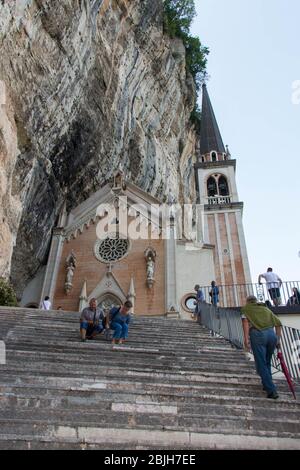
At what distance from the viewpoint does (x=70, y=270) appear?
17.0 m

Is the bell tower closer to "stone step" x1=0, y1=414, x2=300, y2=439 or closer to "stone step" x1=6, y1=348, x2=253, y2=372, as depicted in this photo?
"stone step" x1=6, y1=348, x2=253, y2=372

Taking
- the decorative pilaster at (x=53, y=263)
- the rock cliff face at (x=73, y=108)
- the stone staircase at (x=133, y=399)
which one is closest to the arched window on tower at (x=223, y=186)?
the rock cliff face at (x=73, y=108)

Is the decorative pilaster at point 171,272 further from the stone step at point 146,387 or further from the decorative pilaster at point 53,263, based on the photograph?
the stone step at point 146,387

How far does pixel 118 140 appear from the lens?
61.1 feet

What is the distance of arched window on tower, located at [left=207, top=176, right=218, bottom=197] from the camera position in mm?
28025

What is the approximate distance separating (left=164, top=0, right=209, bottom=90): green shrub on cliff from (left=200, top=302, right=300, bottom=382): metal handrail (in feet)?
71.1

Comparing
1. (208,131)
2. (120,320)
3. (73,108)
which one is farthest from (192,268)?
(208,131)

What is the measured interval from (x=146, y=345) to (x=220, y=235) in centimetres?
1782

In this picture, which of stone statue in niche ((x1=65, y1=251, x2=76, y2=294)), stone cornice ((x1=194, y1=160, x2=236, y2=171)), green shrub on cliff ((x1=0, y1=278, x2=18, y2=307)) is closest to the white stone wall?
stone statue in niche ((x1=65, y1=251, x2=76, y2=294))

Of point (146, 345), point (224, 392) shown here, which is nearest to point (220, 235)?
point (146, 345)

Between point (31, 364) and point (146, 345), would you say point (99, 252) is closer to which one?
point (146, 345)

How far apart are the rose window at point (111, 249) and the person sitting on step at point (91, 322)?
32.4 feet

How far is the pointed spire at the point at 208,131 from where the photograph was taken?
3325 cm

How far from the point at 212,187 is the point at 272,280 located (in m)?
18.4
